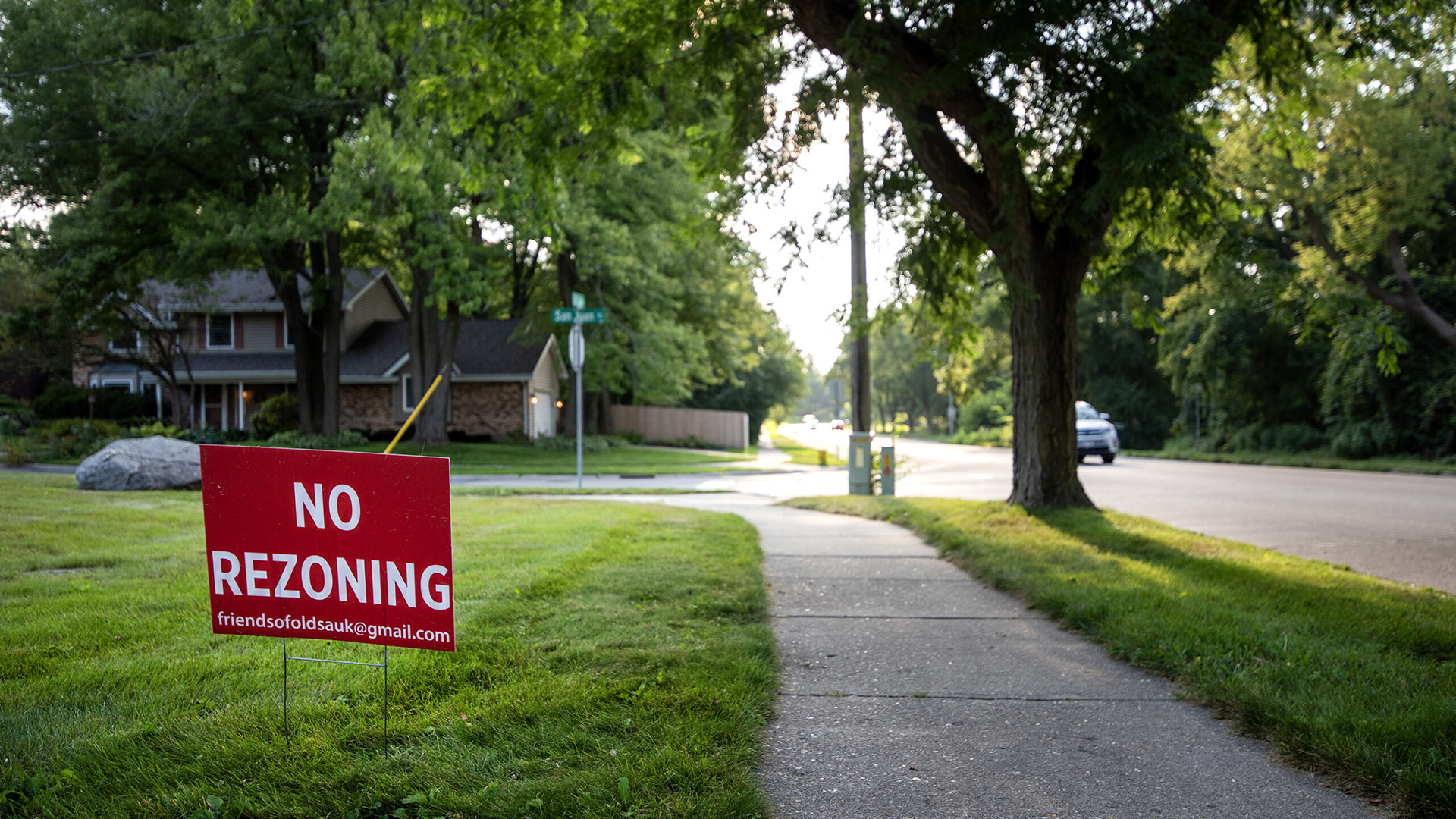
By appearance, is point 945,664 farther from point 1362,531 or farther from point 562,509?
point 1362,531

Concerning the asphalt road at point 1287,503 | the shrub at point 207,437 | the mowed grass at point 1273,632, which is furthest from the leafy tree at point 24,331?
the mowed grass at point 1273,632

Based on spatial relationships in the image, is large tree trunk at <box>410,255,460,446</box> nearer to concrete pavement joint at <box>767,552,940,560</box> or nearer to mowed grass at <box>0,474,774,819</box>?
concrete pavement joint at <box>767,552,940,560</box>

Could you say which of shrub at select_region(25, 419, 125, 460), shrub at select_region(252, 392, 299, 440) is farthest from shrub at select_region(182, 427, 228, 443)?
shrub at select_region(252, 392, 299, 440)

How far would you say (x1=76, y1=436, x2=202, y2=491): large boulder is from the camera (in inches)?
452

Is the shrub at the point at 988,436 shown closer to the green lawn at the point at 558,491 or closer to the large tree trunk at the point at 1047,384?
the green lawn at the point at 558,491

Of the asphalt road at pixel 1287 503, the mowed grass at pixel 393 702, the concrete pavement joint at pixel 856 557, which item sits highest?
Answer: the mowed grass at pixel 393 702

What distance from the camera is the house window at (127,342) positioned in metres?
27.3

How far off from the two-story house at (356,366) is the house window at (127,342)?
0.50 meters

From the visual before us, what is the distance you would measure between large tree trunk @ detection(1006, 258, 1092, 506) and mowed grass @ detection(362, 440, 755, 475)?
14566mm

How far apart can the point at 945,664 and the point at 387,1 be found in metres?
15.5

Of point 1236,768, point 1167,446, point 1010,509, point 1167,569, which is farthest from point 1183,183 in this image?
point 1167,446

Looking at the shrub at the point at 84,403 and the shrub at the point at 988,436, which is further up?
the shrub at the point at 84,403

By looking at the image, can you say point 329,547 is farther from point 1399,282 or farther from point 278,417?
point 1399,282

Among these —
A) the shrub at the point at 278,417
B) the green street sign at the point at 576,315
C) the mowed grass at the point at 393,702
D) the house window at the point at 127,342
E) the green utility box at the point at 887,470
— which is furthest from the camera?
the house window at the point at 127,342
